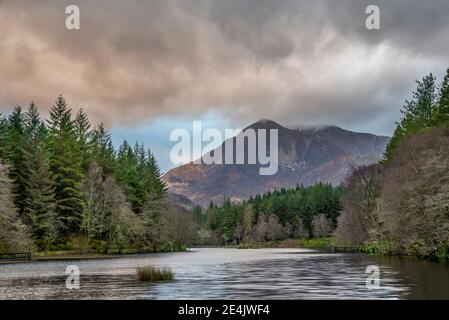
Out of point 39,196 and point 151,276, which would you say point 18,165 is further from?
point 151,276

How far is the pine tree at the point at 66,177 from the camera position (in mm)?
96875

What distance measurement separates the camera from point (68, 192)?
98000 mm

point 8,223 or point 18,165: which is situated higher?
point 18,165

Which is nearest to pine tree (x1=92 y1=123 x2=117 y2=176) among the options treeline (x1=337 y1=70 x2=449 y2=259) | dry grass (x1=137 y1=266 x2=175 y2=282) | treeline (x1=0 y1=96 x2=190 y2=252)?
treeline (x1=0 y1=96 x2=190 y2=252)

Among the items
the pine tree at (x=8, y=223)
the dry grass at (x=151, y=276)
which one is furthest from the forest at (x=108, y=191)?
the dry grass at (x=151, y=276)

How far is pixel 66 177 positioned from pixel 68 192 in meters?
3.09

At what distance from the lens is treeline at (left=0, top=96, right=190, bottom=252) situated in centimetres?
8631

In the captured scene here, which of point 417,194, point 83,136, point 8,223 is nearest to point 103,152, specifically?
point 83,136

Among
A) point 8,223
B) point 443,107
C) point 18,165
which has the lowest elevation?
point 8,223

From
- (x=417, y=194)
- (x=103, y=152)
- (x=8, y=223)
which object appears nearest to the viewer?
(x=417, y=194)

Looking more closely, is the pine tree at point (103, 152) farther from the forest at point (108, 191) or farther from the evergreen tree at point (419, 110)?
the evergreen tree at point (419, 110)

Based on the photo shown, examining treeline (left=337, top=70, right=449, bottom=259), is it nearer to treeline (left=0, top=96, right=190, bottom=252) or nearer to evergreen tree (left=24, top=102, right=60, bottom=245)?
treeline (left=0, top=96, right=190, bottom=252)
